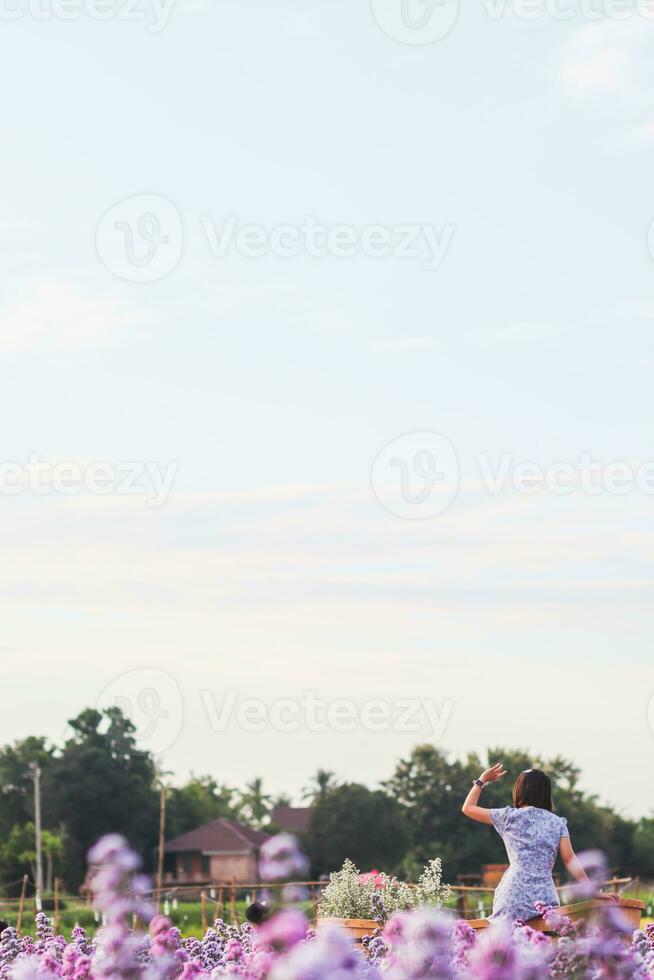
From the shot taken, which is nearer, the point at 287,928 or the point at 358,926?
the point at 287,928

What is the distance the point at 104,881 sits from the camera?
725 cm

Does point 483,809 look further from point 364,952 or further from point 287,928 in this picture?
point 287,928

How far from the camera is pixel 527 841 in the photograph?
7.75 metres

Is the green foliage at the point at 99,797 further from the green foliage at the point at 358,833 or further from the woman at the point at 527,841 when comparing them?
the woman at the point at 527,841

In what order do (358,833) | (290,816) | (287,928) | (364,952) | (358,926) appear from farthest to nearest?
(290,816) < (358,833) < (358,926) < (364,952) < (287,928)

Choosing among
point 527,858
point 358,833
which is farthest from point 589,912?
point 358,833

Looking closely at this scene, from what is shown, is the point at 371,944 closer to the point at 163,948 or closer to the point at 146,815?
the point at 163,948

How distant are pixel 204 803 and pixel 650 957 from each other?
267 feet

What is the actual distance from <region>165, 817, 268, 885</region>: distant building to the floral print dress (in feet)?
226

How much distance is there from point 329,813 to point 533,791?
5654 centimetres

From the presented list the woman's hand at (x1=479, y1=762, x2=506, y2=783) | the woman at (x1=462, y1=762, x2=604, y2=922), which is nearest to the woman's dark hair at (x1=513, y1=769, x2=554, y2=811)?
the woman at (x1=462, y1=762, x2=604, y2=922)

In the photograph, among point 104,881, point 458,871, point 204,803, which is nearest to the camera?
point 104,881

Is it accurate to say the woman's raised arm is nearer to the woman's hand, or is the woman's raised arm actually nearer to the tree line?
the woman's hand

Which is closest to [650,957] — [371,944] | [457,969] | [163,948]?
[371,944]
